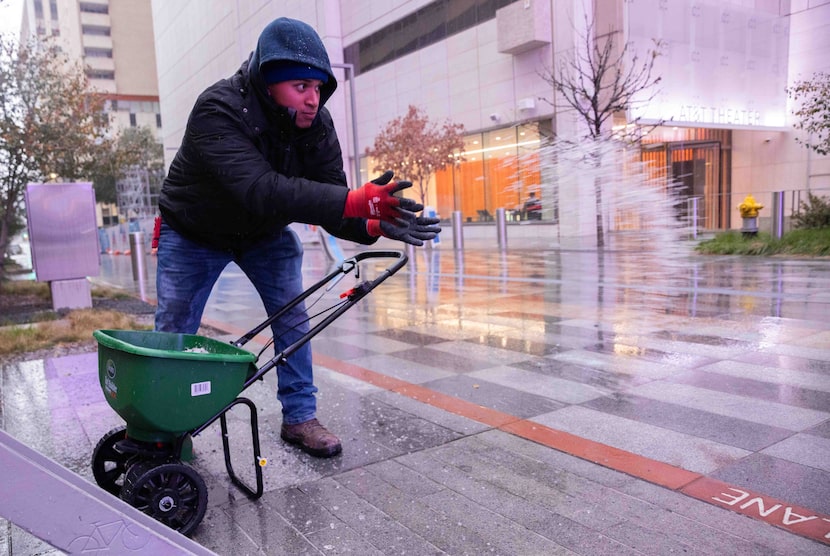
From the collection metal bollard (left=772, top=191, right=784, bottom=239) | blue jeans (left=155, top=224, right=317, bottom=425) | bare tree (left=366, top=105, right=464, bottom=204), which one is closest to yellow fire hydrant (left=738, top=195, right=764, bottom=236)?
metal bollard (left=772, top=191, right=784, bottom=239)

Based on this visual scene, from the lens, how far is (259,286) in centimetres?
346

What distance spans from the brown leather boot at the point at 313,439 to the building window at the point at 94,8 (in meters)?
96.1

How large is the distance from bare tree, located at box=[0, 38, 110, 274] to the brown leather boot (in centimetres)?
978

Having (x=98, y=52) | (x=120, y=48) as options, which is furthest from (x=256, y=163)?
(x=98, y=52)

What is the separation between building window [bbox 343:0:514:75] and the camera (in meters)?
26.0

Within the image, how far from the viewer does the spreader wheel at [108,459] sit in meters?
2.72

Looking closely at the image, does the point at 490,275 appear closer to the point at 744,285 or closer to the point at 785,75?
the point at 744,285

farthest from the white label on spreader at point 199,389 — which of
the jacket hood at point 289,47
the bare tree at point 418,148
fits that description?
the bare tree at point 418,148

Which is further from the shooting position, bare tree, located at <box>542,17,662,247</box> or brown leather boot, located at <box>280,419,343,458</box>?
bare tree, located at <box>542,17,662,247</box>

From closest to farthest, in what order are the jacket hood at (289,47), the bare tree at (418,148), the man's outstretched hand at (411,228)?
the man's outstretched hand at (411,228) → the jacket hood at (289,47) → the bare tree at (418,148)

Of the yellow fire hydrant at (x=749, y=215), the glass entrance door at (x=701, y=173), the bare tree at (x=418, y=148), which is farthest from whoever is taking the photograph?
the bare tree at (x=418, y=148)

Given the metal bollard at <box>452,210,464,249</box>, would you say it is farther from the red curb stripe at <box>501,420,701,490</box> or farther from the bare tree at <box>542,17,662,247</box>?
the red curb stripe at <box>501,420,701,490</box>

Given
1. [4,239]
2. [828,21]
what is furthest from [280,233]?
[828,21]

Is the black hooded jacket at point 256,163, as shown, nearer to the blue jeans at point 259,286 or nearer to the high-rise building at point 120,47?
the blue jeans at point 259,286
